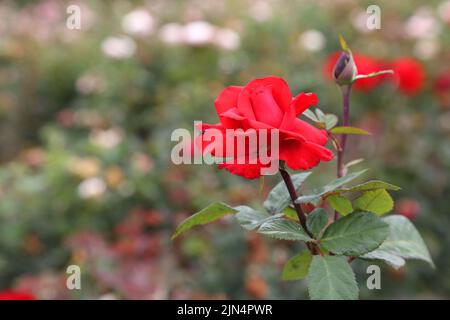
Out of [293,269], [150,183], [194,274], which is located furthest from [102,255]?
[293,269]

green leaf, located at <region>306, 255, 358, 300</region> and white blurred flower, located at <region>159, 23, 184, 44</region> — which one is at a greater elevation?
white blurred flower, located at <region>159, 23, 184, 44</region>

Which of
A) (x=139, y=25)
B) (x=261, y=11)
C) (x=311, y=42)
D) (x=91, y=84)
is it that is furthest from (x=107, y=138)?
(x=261, y=11)

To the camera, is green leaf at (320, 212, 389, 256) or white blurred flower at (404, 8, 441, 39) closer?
green leaf at (320, 212, 389, 256)

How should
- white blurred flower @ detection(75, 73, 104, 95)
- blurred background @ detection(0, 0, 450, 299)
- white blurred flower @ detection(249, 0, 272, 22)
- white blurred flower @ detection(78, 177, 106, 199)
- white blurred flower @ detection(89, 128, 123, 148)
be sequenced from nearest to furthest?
blurred background @ detection(0, 0, 450, 299), white blurred flower @ detection(78, 177, 106, 199), white blurred flower @ detection(89, 128, 123, 148), white blurred flower @ detection(75, 73, 104, 95), white blurred flower @ detection(249, 0, 272, 22)

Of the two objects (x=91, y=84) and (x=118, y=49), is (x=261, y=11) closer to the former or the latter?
(x=118, y=49)

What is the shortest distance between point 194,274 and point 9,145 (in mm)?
1696

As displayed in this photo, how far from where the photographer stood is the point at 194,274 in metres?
1.99

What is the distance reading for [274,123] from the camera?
2.35 feet

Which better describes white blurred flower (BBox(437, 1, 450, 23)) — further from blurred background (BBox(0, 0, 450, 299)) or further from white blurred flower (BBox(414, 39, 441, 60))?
white blurred flower (BBox(414, 39, 441, 60))

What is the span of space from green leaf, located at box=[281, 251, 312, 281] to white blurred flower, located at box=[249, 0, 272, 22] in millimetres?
2786

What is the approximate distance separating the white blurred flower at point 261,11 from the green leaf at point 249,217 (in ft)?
9.31

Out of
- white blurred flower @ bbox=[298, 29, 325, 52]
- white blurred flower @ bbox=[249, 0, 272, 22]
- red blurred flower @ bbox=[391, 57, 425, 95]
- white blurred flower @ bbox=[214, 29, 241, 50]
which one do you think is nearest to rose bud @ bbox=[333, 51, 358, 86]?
red blurred flower @ bbox=[391, 57, 425, 95]

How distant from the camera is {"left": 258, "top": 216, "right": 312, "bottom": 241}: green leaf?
69 cm

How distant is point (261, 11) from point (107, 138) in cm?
138
